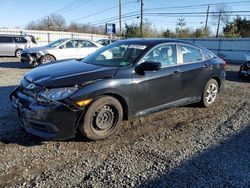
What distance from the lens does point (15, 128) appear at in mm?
4477

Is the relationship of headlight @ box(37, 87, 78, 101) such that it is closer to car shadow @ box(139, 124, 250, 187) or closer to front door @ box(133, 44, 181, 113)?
front door @ box(133, 44, 181, 113)

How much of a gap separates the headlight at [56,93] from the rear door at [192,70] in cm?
244

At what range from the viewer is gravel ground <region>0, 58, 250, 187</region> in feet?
10.1

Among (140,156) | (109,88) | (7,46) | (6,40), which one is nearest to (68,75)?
(109,88)

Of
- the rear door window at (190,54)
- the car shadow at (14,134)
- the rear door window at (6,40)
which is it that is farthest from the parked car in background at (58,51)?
the rear door window at (190,54)

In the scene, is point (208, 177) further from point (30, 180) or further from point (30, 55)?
point (30, 55)

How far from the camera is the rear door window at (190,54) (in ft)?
17.6

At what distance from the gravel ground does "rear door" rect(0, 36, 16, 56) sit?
15.2 m

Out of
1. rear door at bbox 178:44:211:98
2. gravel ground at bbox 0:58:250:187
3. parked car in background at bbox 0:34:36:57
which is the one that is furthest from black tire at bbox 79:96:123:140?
parked car in background at bbox 0:34:36:57

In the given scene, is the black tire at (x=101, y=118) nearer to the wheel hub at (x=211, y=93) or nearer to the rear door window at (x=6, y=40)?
the wheel hub at (x=211, y=93)

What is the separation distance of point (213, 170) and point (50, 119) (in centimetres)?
229

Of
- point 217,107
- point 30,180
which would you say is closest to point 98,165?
point 30,180

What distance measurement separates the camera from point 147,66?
438 cm

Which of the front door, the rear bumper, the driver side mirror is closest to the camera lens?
the rear bumper
